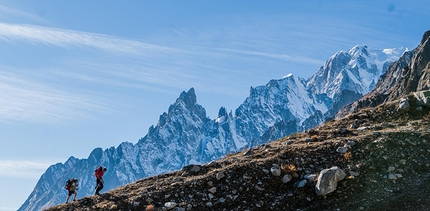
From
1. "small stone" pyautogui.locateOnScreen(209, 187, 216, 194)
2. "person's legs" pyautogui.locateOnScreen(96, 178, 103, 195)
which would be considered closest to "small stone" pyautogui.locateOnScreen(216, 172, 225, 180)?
"small stone" pyautogui.locateOnScreen(209, 187, 216, 194)

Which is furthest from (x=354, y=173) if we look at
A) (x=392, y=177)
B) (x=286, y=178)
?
(x=286, y=178)

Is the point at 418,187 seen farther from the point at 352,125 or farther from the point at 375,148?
the point at 352,125

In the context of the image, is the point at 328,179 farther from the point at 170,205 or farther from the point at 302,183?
the point at 170,205

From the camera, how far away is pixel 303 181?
20.8m

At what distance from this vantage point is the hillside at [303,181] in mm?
19688

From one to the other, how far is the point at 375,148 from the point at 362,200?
4280 millimetres

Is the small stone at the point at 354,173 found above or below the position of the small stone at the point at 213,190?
below

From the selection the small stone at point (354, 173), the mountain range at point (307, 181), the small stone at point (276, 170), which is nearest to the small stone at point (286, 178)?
the mountain range at point (307, 181)

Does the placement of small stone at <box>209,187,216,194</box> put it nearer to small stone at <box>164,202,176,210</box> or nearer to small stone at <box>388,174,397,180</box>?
small stone at <box>164,202,176,210</box>

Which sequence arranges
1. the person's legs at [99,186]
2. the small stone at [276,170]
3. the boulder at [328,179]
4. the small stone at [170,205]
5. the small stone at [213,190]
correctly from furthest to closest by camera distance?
1. the person's legs at [99,186]
2. the small stone at [276,170]
3. the small stone at [213,190]
4. the boulder at [328,179]
5. the small stone at [170,205]

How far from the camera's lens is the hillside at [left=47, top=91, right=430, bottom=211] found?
19.7 m

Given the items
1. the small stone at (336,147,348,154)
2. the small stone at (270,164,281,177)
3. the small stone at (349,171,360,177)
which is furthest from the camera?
the small stone at (336,147,348,154)

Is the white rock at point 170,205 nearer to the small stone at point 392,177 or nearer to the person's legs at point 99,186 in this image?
the person's legs at point 99,186

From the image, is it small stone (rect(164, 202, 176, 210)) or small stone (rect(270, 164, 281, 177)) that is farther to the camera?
Result: small stone (rect(270, 164, 281, 177))
